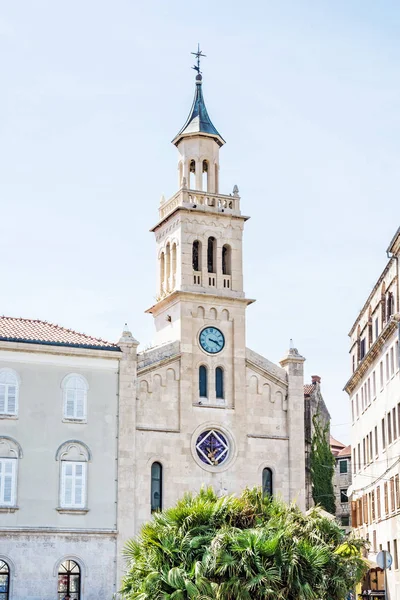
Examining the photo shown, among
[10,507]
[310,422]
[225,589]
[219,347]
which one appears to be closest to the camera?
[225,589]

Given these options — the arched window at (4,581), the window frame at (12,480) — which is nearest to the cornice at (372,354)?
the window frame at (12,480)

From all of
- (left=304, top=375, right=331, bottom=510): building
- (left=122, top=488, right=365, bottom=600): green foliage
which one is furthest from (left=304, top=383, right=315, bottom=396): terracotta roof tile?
→ (left=122, top=488, right=365, bottom=600): green foliage

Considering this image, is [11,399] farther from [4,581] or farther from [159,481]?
[159,481]

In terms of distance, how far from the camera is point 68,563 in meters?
51.0

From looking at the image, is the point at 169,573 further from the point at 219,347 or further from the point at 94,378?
the point at 219,347

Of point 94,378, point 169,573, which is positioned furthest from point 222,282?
point 169,573

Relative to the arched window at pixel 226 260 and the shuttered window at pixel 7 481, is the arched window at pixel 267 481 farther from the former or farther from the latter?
the shuttered window at pixel 7 481

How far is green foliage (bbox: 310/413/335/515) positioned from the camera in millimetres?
71250

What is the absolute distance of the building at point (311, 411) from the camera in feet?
241

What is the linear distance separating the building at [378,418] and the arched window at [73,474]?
14.5 m

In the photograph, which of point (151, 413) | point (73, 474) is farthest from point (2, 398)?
point (151, 413)

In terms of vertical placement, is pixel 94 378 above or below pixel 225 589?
above

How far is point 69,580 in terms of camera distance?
5078cm

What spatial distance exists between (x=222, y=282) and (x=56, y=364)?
10675 mm
